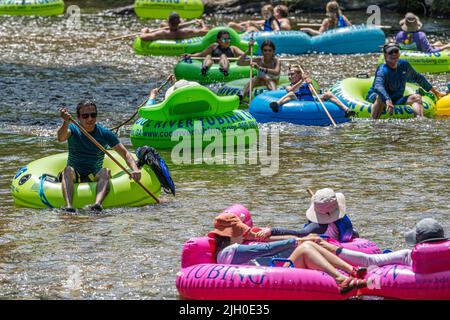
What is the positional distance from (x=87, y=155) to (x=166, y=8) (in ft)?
56.1

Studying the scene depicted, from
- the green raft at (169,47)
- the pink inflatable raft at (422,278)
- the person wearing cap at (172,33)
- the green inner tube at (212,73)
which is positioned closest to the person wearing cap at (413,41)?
the green raft at (169,47)

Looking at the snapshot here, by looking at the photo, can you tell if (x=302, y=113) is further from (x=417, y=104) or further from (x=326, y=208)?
(x=326, y=208)

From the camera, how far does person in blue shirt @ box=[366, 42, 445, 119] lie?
55.9ft

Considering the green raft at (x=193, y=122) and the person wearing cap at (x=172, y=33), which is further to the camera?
the person wearing cap at (x=172, y=33)

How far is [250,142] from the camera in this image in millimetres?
15789

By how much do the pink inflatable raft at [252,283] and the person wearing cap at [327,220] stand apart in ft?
2.65

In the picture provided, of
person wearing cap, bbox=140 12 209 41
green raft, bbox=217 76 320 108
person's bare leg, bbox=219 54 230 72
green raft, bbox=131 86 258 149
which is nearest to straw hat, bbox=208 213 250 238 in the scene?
green raft, bbox=131 86 258 149

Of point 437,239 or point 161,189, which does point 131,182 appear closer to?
point 161,189

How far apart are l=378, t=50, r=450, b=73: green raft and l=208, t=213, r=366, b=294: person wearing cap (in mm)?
12165

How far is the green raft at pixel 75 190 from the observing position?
12.3m

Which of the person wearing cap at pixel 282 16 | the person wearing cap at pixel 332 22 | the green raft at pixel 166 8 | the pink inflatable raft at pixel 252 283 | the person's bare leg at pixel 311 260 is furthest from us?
the green raft at pixel 166 8

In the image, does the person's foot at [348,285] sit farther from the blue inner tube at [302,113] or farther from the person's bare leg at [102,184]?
the blue inner tube at [302,113]

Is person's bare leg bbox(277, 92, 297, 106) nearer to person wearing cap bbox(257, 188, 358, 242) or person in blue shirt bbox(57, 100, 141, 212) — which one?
person in blue shirt bbox(57, 100, 141, 212)
